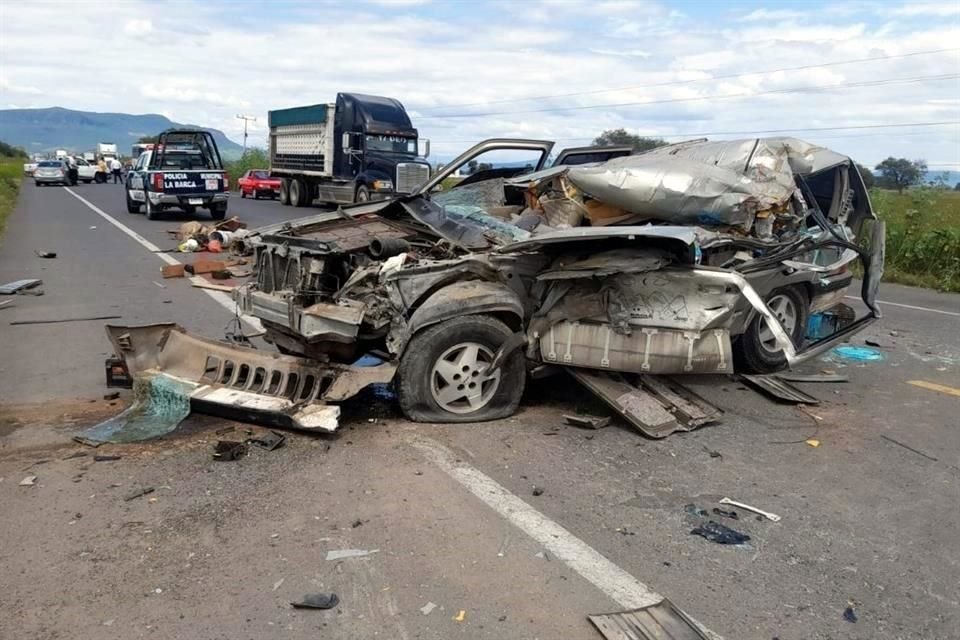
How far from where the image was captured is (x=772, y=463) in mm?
4570

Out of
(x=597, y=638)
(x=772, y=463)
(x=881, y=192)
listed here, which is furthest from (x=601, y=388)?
(x=881, y=192)

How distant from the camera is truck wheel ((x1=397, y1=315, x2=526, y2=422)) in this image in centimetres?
483

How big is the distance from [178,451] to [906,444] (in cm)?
449

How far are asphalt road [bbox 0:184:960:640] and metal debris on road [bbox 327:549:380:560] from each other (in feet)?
0.15

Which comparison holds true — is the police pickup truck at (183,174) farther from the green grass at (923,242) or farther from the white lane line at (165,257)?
the green grass at (923,242)

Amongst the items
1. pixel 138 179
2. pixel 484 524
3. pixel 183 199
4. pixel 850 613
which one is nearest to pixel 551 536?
pixel 484 524

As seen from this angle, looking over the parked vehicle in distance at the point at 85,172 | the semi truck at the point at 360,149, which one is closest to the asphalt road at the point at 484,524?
the semi truck at the point at 360,149

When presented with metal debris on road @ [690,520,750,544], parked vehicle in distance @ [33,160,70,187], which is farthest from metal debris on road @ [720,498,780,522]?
parked vehicle in distance @ [33,160,70,187]

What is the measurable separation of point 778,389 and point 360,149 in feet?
65.4

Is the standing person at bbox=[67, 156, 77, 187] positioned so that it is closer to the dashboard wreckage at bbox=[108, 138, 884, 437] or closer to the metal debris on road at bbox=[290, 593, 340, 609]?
the dashboard wreckage at bbox=[108, 138, 884, 437]

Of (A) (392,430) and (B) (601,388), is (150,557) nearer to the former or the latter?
(A) (392,430)

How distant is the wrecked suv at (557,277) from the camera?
4855mm

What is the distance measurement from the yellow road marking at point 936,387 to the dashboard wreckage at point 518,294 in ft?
3.44

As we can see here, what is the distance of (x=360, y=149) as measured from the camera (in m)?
24.0
